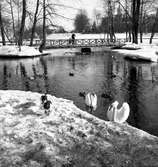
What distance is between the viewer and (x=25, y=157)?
4.50 meters

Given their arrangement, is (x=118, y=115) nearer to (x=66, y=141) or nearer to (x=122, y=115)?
(x=122, y=115)

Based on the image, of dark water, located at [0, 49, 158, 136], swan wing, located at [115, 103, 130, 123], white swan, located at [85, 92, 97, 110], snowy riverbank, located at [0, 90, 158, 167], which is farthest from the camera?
white swan, located at [85, 92, 97, 110]

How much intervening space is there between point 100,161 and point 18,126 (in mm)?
2282

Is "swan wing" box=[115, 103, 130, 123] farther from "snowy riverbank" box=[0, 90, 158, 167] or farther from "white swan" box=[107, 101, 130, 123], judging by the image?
"snowy riverbank" box=[0, 90, 158, 167]

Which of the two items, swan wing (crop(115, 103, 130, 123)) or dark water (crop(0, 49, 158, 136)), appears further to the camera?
dark water (crop(0, 49, 158, 136))

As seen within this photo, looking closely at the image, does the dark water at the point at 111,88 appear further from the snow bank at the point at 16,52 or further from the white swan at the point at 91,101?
the snow bank at the point at 16,52

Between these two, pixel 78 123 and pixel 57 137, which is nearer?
pixel 57 137

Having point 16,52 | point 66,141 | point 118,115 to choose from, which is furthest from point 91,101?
point 16,52

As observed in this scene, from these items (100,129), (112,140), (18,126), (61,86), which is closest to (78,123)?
(100,129)

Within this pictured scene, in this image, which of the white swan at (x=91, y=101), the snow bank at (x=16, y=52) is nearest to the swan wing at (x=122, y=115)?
the white swan at (x=91, y=101)

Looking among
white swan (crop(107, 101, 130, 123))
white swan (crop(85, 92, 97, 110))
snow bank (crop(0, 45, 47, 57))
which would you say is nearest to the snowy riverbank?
white swan (crop(107, 101, 130, 123))

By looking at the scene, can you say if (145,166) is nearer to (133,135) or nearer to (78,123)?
(133,135)

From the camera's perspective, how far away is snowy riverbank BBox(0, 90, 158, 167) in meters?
4.50

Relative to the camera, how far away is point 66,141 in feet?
17.0
